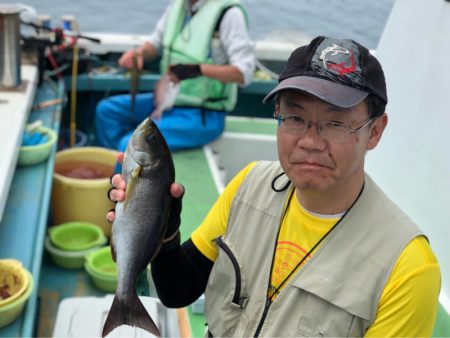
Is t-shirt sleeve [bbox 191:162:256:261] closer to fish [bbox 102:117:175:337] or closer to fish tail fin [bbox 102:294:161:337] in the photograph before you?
fish [bbox 102:117:175:337]

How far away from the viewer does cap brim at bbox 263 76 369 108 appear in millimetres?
1822

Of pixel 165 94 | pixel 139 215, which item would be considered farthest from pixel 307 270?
pixel 165 94

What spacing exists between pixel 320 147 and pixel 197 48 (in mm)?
3846

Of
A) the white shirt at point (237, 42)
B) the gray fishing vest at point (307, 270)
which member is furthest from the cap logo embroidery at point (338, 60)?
the white shirt at point (237, 42)

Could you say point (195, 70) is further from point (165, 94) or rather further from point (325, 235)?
point (325, 235)

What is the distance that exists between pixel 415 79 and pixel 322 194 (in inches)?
72.1

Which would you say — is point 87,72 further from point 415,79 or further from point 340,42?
point 340,42

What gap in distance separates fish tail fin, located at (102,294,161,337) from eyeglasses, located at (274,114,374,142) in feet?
2.64

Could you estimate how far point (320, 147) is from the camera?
1858mm

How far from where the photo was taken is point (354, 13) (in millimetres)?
14219

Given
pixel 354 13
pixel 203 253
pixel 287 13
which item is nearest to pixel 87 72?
pixel 203 253

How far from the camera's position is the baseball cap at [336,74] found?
6.03ft

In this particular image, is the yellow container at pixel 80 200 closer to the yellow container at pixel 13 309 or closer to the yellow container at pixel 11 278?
the yellow container at pixel 11 278

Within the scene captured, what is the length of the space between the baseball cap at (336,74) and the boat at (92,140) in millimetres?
1345
